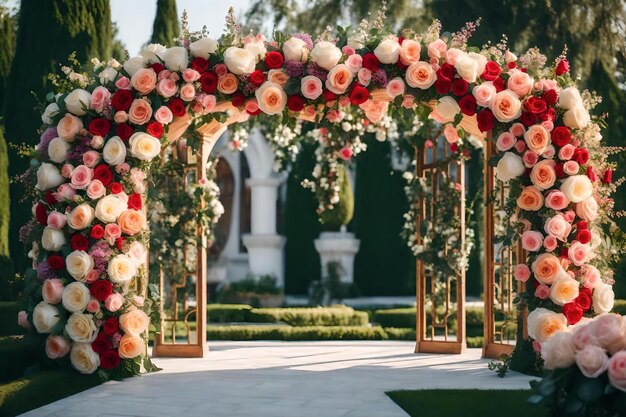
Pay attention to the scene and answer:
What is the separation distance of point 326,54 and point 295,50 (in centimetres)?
30

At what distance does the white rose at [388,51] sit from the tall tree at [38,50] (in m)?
5.78

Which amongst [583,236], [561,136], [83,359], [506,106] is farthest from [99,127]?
[583,236]

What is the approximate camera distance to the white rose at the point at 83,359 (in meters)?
7.62

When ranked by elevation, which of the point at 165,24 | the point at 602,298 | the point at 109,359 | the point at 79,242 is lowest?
the point at 109,359

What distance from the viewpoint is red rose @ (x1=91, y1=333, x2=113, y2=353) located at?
776cm

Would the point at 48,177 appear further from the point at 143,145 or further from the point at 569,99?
the point at 569,99

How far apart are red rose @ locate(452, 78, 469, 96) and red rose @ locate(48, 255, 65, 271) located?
148 inches

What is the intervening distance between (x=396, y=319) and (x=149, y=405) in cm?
901

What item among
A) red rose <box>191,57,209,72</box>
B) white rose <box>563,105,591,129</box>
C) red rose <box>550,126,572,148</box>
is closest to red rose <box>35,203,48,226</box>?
red rose <box>191,57,209,72</box>

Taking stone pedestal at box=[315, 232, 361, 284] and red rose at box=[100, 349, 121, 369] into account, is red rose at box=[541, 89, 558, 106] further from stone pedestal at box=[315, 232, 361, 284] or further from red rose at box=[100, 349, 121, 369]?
stone pedestal at box=[315, 232, 361, 284]

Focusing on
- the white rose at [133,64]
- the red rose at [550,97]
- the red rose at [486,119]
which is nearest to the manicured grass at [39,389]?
the white rose at [133,64]

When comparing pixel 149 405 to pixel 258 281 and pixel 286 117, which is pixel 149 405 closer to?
pixel 286 117

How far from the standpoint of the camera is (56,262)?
7.77m

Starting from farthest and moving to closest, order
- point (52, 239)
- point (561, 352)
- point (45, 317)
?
point (52, 239) → point (45, 317) → point (561, 352)
